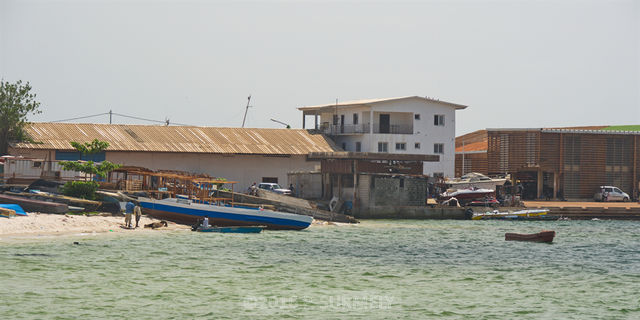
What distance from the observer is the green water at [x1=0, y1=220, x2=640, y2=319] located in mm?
24812

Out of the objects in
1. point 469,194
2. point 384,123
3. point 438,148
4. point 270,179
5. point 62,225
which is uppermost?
point 384,123

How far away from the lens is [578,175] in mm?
75188

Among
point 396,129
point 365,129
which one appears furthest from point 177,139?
point 396,129

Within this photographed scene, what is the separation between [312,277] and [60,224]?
16.8 m

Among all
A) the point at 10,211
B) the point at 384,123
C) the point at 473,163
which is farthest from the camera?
the point at 473,163

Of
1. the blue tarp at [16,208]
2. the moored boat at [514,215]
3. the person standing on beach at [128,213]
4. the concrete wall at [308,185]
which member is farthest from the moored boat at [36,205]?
the moored boat at [514,215]

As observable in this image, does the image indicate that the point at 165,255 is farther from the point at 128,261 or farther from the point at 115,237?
the point at 115,237

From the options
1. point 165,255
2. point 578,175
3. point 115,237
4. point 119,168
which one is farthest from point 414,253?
point 578,175

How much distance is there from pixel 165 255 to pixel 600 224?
1432 inches

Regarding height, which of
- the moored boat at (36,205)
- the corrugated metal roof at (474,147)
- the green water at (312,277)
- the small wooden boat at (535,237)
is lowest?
the green water at (312,277)

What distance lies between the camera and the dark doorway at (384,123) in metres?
78.2

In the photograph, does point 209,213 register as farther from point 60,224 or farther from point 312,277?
point 312,277

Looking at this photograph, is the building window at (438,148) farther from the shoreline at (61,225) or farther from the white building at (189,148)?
the shoreline at (61,225)

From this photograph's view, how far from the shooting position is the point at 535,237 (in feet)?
151
